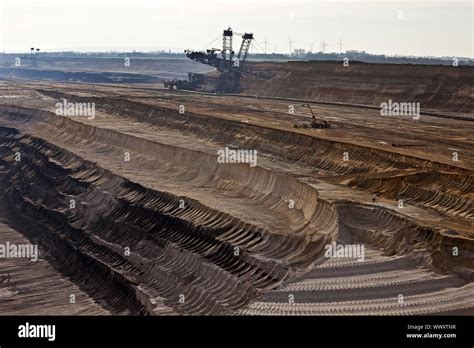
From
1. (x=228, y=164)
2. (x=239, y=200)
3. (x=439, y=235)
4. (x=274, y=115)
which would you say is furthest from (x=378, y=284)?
(x=274, y=115)

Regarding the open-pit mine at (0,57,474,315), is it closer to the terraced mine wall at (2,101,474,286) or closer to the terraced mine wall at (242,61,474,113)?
the terraced mine wall at (2,101,474,286)

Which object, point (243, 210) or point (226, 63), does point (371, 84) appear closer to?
point (226, 63)

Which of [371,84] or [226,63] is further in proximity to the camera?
[226,63]

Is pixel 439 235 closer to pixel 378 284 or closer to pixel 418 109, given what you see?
pixel 378 284

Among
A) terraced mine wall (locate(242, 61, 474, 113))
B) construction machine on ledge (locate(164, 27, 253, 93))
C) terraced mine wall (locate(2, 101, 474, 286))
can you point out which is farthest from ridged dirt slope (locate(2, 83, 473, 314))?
construction machine on ledge (locate(164, 27, 253, 93))

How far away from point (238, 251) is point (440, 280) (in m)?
8.88

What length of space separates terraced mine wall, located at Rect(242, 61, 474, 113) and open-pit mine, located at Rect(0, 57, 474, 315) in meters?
0.41

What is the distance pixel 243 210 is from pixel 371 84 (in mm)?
49316

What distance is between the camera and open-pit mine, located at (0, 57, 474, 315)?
80.6 ft

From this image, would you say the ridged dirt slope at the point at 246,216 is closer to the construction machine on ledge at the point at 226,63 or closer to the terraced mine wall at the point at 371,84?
the terraced mine wall at the point at 371,84

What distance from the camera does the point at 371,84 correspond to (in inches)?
3223

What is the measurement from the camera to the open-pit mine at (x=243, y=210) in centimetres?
2458

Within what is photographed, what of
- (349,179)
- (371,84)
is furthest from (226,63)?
(349,179)

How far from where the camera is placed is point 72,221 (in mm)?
43625
